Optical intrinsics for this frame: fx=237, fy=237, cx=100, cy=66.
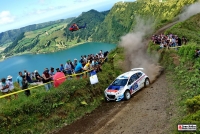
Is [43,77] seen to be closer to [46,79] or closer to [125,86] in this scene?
[46,79]

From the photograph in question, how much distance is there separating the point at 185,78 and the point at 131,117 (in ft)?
23.0

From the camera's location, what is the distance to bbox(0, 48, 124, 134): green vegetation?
1529cm

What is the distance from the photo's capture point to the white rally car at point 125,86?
A: 19.3 m

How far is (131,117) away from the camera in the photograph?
15.6 m

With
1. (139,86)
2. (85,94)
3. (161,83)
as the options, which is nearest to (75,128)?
(85,94)

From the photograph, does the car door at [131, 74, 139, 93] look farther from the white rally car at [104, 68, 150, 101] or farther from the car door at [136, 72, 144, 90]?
the car door at [136, 72, 144, 90]

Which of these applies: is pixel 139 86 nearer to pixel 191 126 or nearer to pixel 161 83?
pixel 161 83

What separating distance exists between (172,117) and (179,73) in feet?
30.6

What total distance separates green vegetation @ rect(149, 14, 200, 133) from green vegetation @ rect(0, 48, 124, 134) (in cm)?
680

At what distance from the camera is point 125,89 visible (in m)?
19.5

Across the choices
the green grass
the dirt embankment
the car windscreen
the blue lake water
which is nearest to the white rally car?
the car windscreen

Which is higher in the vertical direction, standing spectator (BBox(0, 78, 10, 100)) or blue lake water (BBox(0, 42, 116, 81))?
standing spectator (BBox(0, 78, 10, 100))

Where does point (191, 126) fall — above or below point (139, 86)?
above

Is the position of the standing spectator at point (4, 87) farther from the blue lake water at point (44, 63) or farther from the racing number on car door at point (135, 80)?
the blue lake water at point (44, 63)
